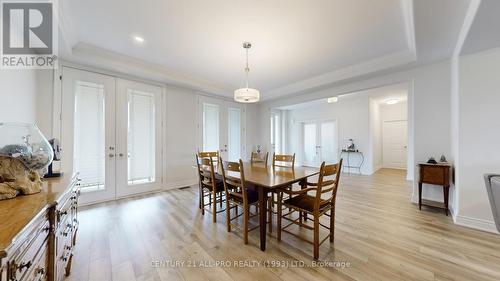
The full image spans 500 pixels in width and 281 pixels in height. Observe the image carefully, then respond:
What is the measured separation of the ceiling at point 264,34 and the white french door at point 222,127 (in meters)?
1.40

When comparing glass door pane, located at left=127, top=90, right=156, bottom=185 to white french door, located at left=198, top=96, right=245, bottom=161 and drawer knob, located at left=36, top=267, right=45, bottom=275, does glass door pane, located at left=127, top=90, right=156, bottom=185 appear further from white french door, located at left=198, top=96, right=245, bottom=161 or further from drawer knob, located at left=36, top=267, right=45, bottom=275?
drawer knob, located at left=36, top=267, right=45, bottom=275

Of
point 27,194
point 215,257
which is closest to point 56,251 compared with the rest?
point 27,194

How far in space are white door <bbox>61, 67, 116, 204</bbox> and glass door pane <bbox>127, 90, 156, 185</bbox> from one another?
0.31 metres

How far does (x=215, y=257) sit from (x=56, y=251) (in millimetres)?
1230

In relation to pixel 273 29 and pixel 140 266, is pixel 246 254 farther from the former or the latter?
pixel 273 29

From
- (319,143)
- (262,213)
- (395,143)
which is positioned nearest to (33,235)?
(262,213)

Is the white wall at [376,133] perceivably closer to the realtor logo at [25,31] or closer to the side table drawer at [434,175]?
the side table drawer at [434,175]

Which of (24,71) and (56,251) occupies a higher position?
(24,71)

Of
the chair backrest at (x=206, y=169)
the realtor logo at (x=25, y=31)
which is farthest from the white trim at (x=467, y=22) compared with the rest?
the realtor logo at (x=25, y=31)

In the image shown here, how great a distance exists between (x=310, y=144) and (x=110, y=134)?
6.92m

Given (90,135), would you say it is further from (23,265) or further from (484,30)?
(484,30)

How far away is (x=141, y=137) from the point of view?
157 inches

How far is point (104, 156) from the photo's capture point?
11.5 ft

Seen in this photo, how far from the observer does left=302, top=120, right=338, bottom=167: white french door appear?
733 centimetres
